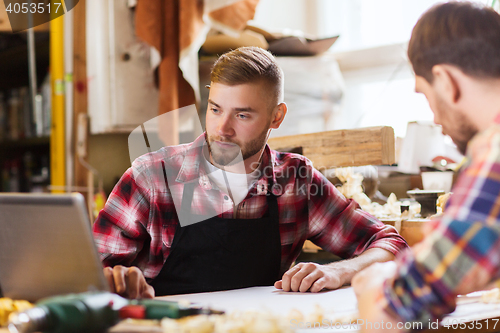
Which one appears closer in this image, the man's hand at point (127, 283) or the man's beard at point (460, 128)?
the man's beard at point (460, 128)

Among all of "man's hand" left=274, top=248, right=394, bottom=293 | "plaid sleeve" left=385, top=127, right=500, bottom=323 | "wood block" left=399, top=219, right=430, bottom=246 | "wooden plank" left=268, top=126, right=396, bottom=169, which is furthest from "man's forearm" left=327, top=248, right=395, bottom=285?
"plaid sleeve" left=385, top=127, right=500, bottom=323

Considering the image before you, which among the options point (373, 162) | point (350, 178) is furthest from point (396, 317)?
point (350, 178)

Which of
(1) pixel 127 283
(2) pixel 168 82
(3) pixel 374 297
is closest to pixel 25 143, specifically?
(2) pixel 168 82

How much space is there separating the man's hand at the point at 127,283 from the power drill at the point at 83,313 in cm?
24

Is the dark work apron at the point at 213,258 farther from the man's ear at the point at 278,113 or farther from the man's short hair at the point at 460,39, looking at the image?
the man's short hair at the point at 460,39

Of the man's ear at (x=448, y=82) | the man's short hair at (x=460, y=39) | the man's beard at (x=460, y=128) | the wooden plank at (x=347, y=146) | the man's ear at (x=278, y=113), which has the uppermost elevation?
the man's short hair at (x=460, y=39)

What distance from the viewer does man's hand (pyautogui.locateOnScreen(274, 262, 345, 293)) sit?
97 cm

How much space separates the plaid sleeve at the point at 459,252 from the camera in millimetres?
511

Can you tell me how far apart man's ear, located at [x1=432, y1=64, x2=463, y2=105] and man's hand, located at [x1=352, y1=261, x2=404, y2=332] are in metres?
0.25

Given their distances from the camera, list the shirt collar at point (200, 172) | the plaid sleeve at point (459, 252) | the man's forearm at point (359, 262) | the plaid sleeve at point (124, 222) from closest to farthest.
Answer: the plaid sleeve at point (459, 252) → the man's forearm at point (359, 262) → the plaid sleeve at point (124, 222) → the shirt collar at point (200, 172)

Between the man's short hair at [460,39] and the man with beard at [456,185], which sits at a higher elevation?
the man's short hair at [460,39]

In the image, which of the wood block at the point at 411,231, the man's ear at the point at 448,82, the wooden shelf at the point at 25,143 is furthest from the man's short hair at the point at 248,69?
the wooden shelf at the point at 25,143

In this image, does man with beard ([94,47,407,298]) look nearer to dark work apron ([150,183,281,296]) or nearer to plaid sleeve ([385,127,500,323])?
dark work apron ([150,183,281,296])

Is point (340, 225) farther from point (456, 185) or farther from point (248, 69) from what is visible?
point (456, 185)
